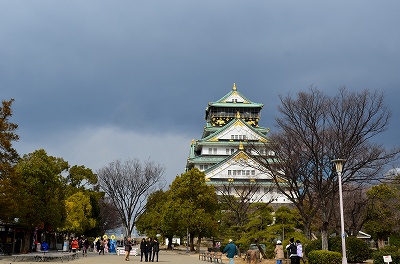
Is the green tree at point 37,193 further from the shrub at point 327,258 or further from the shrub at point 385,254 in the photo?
the shrub at point 385,254

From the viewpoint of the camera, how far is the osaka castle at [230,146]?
6375 centimetres

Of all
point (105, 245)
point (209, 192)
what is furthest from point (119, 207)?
point (209, 192)

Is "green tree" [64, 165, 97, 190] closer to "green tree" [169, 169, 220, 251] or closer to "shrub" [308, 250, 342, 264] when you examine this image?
"green tree" [169, 169, 220, 251]

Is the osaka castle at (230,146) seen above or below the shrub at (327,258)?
above

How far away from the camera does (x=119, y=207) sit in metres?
45.6

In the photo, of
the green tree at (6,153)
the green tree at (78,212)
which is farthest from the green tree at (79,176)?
the green tree at (6,153)

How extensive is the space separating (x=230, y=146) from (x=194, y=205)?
107ft

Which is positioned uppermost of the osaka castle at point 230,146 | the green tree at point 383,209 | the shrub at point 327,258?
the osaka castle at point 230,146

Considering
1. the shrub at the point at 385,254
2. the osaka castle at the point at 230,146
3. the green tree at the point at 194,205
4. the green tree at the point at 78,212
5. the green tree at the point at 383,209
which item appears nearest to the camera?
the shrub at the point at 385,254

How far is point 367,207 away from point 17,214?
25.8 m

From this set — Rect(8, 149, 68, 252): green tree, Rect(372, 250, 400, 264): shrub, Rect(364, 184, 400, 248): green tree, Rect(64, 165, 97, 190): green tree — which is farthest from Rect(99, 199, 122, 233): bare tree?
Rect(372, 250, 400, 264): shrub

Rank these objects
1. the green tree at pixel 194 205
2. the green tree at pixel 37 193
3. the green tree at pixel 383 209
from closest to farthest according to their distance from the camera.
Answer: the green tree at pixel 37 193, the green tree at pixel 383 209, the green tree at pixel 194 205

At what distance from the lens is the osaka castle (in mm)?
63750

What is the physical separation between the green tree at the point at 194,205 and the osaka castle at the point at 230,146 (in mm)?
11095
